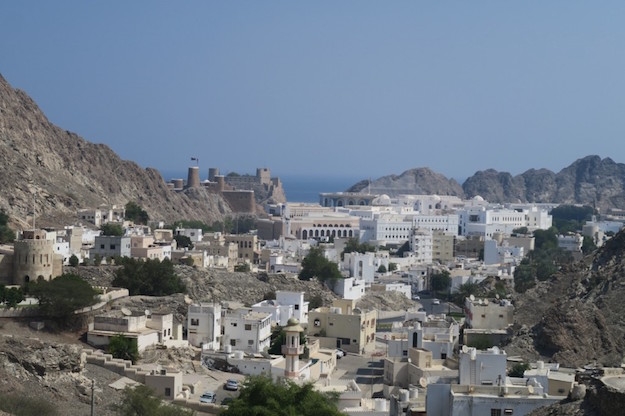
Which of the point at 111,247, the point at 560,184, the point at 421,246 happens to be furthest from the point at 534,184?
the point at 111,247

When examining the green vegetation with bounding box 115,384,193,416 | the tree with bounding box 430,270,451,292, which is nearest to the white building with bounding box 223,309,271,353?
the green vegetation with bounding box 115,384,193,416

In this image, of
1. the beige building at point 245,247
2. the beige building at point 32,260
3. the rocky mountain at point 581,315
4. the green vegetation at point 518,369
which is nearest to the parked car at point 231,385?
the green vegetation at point 518,369

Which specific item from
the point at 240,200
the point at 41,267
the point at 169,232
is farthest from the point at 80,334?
the point at 240,200

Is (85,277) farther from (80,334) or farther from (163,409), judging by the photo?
(163,409)

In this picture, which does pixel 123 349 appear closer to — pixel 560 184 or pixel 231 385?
pixel 231 385

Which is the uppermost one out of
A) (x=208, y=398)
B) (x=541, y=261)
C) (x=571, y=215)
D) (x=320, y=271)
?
(x=571, y=215)
